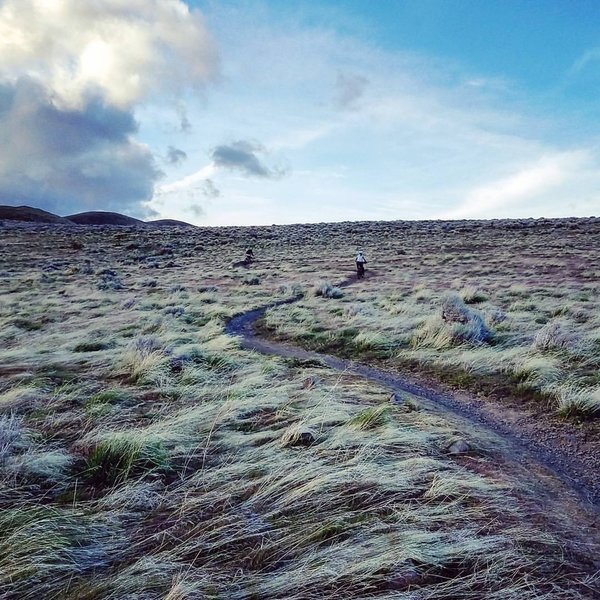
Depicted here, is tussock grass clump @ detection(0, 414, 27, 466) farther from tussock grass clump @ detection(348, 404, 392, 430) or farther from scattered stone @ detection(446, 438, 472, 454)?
scattered stone @ detection(446, 438, 472, 454)

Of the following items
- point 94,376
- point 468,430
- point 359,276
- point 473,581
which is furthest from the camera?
point 359,276

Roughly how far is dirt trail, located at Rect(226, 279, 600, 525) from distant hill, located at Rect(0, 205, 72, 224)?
103 metres

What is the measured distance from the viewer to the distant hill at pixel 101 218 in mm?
116188

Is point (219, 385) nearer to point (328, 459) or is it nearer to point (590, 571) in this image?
point (328, 459)

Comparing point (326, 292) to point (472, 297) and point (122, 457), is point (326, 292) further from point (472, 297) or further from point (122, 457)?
point (122, 457)

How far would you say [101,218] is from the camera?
121250 millimetres

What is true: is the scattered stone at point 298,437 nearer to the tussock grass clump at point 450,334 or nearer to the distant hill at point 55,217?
the tussock grass clump at point 450,334

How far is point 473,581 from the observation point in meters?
2.71

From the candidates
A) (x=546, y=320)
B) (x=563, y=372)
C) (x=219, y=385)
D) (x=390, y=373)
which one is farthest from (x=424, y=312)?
(x=219, y=385)

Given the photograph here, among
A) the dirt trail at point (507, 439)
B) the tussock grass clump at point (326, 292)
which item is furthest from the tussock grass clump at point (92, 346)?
the tussock grass clump at point (326, 292)

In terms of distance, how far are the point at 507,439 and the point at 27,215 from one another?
375 ft

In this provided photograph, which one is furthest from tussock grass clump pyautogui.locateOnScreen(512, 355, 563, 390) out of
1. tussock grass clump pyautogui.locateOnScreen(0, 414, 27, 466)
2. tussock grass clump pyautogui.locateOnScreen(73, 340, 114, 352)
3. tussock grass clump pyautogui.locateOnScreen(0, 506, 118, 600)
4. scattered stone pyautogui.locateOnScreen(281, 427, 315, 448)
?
tussock grass clump pyautogui.locateOnScreen(73, 340, 114, 352)

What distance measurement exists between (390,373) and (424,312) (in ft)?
19.1

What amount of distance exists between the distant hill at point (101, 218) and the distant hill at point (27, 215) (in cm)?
1121
